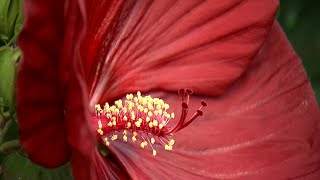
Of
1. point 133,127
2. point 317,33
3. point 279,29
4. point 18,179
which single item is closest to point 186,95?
point 133,127

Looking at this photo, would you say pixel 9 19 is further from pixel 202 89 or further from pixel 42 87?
pixel 202 89

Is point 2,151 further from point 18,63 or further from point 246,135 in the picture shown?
point 246,135

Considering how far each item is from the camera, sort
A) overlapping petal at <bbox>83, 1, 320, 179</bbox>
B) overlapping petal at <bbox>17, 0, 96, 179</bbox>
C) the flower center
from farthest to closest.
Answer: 1. overlapping petal at <bbox>83, 1, 320, 179</bbox>
2. the flower center
3. overlapping petal at <bbox>17, 0, 96, 179</bbox>

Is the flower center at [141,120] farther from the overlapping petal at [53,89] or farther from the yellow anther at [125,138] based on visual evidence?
the overlapping petal at [53,89]

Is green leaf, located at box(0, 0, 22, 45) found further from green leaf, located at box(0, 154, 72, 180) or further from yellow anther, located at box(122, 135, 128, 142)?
yellow anther, located at box(122, 135, 128, 142)

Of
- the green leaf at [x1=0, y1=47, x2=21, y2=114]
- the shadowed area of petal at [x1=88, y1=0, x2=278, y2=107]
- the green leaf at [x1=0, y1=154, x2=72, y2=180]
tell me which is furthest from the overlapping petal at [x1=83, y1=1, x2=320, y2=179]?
the green leaf at [x1=0, y1=47, x2=21, y2=114]

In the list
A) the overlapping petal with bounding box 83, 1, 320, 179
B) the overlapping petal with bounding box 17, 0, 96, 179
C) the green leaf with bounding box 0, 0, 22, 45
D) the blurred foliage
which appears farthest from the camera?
the blurred foliage
